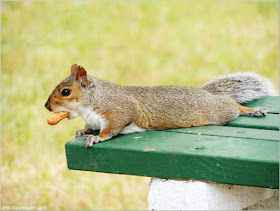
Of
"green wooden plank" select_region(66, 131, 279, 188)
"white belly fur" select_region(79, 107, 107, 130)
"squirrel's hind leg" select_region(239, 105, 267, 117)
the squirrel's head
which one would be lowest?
"green wooden plank" select_region(66, 131, 279, 188)

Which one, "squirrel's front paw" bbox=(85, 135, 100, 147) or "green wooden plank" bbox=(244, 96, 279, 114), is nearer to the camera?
"squirrel's front paw" bbox=(85, 135, 100, 147)

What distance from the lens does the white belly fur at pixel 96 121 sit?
6.84ft

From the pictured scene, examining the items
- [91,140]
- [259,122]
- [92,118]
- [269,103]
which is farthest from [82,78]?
[269,103]

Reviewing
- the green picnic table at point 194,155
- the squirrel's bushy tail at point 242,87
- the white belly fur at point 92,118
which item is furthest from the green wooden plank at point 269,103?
the white belly fur at point 92,118

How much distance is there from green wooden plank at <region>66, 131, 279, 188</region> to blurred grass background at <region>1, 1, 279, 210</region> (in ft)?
3.59

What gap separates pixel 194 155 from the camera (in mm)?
1674

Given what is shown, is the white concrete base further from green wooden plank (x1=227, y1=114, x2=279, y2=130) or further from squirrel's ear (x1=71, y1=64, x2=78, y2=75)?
squirrel's ear (x1=71, y1=64, x2=78, y2=75)

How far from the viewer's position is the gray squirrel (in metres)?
2.09

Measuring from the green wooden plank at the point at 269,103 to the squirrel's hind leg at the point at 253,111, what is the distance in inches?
2.8

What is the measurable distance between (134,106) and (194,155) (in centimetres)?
55

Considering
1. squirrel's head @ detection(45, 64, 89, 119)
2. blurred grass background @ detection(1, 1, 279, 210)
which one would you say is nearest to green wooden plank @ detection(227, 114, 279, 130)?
squirrel's head @ detection(45, 64, 89, 119)

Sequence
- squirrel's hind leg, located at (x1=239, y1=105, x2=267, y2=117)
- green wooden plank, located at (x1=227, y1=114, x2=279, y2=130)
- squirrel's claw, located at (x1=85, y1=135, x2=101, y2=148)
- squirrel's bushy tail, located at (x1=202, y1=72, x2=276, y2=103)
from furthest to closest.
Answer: squirrel's bushy tail, located at (x1=202, y1=72, x2=276, y2=103) → squirrel's hind leg, located at (x1=239, y1=105, x2=267, y2=117) → green wooden plank, located at (x1=227, y1=114, x2=279, y2=130) → squirrel's claw, located at (x1=85, y1=135, x2=101, y2=148)

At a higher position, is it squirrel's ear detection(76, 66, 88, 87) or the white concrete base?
squirrel's ear detection(76, 66, 88, 87)

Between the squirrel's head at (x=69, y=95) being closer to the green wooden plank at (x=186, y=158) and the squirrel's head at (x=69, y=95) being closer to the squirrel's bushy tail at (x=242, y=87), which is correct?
the green wooden plank at (x=186, y=158)
